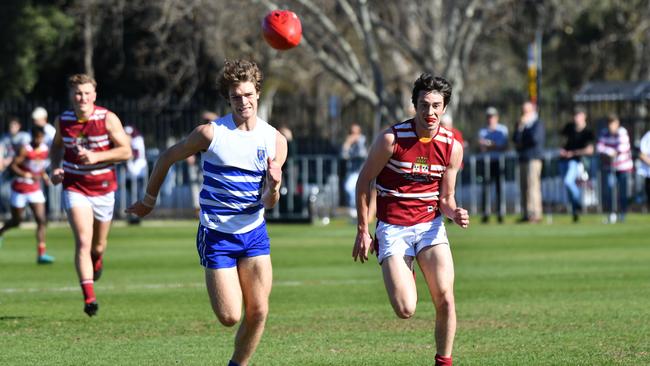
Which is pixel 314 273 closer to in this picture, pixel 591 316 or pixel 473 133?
pixel 591 316

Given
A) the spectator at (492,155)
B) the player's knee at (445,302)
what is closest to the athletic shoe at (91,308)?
the player's knee at (445,302)

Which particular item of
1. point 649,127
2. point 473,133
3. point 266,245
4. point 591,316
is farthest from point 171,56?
point 266,245

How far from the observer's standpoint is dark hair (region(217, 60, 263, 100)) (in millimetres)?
9266

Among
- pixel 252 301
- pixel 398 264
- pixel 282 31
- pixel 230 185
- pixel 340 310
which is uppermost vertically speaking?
pixel 282 31

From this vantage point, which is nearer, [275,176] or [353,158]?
[275,176]

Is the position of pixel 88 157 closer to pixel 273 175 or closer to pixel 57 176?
pixel 57 176

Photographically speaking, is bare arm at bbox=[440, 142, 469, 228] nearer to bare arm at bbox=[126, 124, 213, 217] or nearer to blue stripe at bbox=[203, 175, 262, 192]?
blue stripe at bbox=[203, 175, 262, 192]

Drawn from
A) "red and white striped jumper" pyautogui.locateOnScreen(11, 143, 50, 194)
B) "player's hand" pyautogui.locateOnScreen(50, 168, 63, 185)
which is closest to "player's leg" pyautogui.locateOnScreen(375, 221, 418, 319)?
"player's hand" pyautogui.locateOnScreen(50, 168, 63, 185)

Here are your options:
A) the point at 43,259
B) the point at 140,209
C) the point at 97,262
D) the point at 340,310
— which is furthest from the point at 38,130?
the point at 140,209

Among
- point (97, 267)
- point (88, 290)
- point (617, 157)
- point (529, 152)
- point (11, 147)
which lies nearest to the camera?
point (88, 290)

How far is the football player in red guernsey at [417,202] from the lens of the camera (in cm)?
970

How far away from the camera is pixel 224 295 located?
927cm

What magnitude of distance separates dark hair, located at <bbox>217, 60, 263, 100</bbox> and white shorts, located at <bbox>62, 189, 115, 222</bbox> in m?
4.59

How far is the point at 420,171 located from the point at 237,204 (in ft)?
4.48
